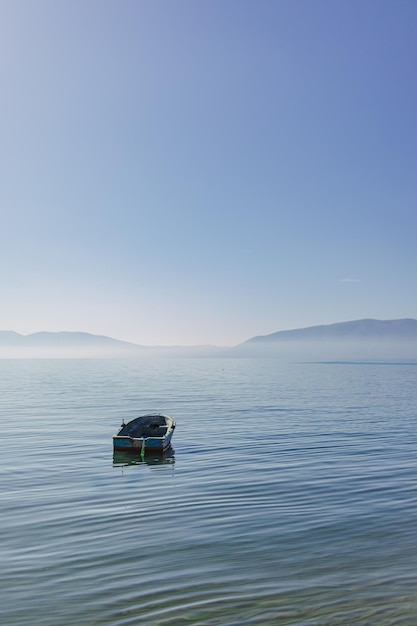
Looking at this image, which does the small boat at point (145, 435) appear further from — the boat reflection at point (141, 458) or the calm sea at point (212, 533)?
the calm sea at point (212, 533)

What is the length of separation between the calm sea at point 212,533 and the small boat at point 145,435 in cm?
122

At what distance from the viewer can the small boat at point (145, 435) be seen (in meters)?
31.2

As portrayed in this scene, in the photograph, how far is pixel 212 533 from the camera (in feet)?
52.4

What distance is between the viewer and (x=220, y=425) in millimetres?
44438

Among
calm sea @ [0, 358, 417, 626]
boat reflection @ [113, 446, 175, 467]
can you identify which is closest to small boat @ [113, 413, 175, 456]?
boat reflection @ [113, 446, 175, 467]

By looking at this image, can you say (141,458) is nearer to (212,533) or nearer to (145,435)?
(145,435)

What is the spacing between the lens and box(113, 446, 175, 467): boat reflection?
94.9 ft

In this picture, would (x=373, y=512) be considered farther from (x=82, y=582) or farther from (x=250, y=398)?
(x=250, y=398)

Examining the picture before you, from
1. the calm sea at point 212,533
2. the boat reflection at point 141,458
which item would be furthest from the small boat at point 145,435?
the calm sea at point 212,533

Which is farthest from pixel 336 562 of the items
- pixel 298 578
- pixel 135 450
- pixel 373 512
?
pixel 135 450

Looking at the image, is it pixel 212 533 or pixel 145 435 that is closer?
pixel 212 533

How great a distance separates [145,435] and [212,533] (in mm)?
22561

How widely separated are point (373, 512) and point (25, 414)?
145ft

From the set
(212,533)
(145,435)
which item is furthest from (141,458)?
(212,533)
